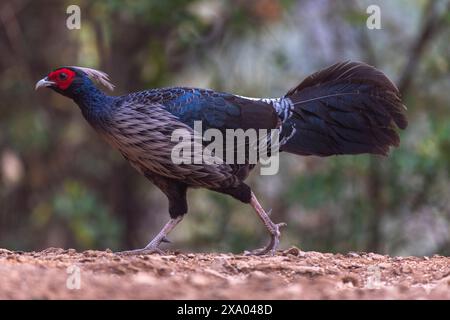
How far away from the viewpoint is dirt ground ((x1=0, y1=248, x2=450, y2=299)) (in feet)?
14.5

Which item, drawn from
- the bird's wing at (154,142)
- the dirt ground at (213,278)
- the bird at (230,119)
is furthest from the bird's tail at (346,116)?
the dirt ground at (213,278)

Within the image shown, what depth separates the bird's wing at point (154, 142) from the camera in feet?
20.9

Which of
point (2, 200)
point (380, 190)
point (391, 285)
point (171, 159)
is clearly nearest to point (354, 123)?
point (171, 159)

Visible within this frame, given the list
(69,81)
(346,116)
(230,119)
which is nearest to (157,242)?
(230,119)

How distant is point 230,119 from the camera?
6.67 m

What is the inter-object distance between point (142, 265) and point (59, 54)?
9547 mm

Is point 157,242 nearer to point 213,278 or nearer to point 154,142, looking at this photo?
point 154,142

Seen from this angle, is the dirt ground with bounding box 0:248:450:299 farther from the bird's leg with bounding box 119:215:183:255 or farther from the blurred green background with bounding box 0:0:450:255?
the blurred green background with bounding box 0:0:450:255

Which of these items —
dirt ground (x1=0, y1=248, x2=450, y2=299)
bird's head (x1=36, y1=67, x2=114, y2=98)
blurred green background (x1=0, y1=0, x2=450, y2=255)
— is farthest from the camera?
blurred green background (x1=0, y1=0, x2=450, y2=255)

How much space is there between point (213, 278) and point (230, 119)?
207 centimetres

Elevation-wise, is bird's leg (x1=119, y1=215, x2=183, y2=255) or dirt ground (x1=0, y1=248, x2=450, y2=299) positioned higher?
bird's leg (x1=119, y1=215, x2=183, y2=255)

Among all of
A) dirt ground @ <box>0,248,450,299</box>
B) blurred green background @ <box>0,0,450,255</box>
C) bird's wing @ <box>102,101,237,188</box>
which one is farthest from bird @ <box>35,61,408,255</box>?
blurred green background @ <box>0,0,450,255</box>

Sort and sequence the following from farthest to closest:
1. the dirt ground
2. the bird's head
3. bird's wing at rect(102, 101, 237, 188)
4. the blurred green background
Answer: the blurred green background → the bird's head → bird's wing at rect(102, 101, 237, 188) → the dirt ground

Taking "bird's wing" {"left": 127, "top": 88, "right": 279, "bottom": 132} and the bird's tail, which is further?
the bird's tail
